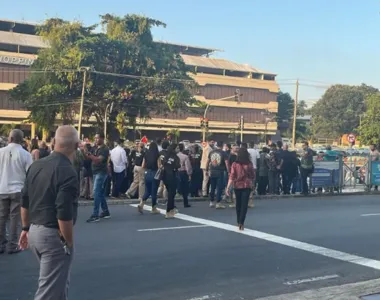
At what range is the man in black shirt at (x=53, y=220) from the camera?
13.3 ft

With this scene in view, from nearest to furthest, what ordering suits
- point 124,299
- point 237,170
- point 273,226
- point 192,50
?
point 124,299 < point 237,170 < point 273,226 < point 192,50

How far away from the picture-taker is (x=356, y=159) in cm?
2141

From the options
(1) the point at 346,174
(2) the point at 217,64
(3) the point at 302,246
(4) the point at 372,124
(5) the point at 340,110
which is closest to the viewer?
(3) the point at 302,246

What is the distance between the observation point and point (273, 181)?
724 inches

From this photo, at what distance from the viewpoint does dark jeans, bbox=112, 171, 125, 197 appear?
605 inches

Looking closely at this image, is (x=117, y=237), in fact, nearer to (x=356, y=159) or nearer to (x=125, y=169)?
(x=125, y=169)

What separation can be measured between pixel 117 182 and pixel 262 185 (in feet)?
16.8

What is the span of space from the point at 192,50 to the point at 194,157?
263 feet

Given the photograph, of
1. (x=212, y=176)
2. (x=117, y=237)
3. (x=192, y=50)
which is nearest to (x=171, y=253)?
(x=117, y=237)

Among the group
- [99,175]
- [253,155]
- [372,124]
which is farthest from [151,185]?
[372,124]

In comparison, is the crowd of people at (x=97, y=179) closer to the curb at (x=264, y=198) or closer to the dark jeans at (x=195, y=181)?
the dark jeans at (x=195, y=181)

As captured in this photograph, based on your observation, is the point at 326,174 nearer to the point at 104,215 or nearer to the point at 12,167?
the point at 104,215

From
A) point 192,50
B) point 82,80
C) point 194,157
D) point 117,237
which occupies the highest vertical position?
point 192,50

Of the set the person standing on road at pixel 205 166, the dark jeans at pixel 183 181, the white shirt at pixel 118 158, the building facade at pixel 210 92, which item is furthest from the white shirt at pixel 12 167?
the building facade at pixel 210 92
